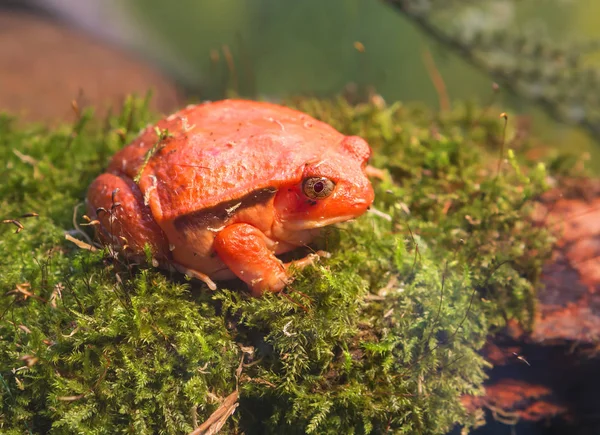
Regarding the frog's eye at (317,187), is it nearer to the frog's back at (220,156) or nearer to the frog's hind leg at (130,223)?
the frog's back at (220,156)

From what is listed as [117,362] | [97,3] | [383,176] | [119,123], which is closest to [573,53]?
[383,176]

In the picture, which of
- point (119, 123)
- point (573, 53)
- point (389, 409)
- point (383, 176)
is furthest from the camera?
point (573, 53)

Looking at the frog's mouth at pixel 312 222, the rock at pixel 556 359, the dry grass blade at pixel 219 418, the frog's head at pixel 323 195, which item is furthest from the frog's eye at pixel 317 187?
the rock at pixel 556 359

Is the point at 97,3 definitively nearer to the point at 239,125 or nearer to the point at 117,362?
the point at 239,125

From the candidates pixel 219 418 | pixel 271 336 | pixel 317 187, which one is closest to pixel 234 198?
pixel 317 187

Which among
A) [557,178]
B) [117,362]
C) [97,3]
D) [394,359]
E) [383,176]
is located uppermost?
[557,178]

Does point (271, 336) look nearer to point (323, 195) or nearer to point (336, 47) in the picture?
point (323, 195)
